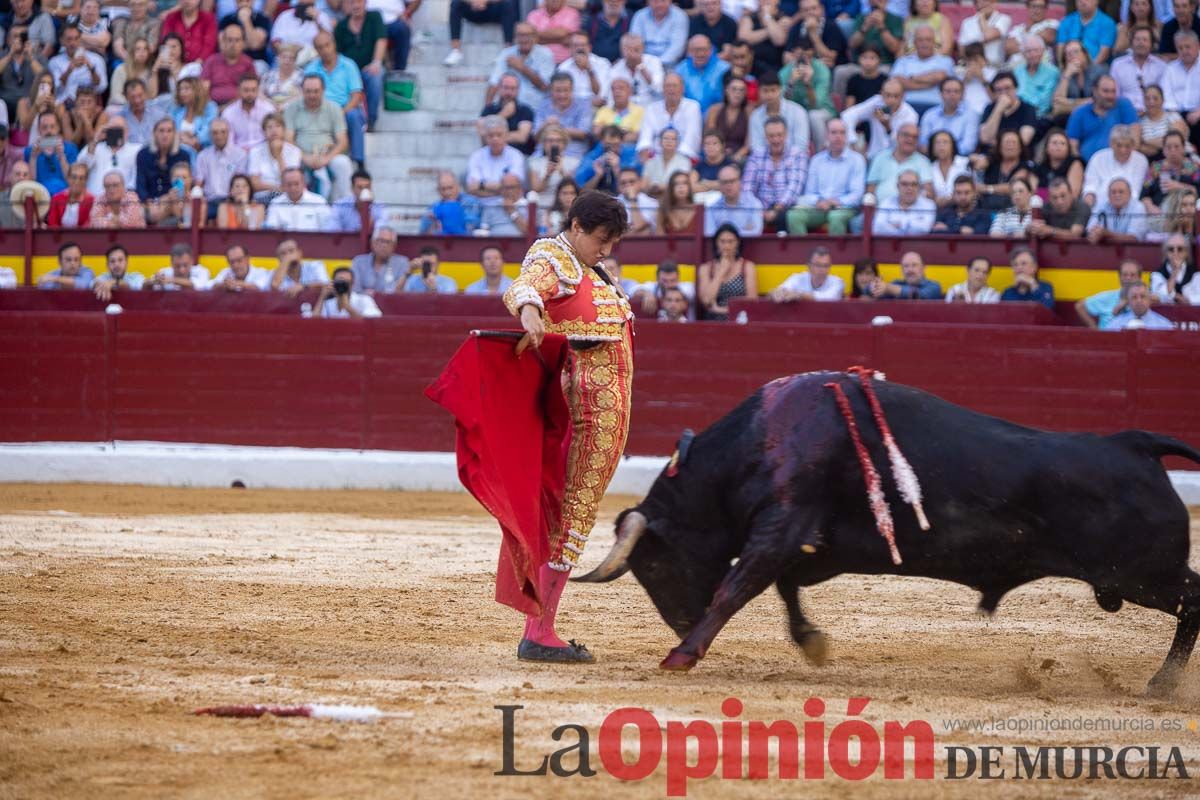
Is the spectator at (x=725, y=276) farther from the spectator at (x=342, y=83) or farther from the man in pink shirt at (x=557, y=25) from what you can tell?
the spectator at (x=342, y=83)

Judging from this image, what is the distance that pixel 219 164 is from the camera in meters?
11.5

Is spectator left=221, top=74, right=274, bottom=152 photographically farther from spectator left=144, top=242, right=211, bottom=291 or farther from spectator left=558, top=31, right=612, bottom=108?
spectator left=558, top=31, right=612, bottom=108

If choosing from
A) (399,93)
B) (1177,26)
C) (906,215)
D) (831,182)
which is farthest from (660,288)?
(1177,26)

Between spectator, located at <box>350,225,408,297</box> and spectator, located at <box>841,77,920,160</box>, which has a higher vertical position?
spectator, located at <box>841,77,920,160</box>

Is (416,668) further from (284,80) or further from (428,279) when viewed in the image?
(284,80)

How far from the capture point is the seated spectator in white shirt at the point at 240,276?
1039 cm

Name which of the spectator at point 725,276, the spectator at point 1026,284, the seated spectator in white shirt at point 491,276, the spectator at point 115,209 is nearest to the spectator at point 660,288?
the spectator at point 725,276

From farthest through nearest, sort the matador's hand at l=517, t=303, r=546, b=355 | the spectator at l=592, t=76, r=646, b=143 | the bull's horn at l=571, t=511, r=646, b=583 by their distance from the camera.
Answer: the spectator at l=592, t=76, r=646, b=143 < the bull's horn at l=571, t=511, r=646, b=583 < the matador's hand at l=517, t=303, r=546, b=355

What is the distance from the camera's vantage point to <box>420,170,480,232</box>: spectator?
10.6m

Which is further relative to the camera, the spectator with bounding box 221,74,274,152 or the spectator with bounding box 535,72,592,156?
the spectator with bounding box 221,74,274,152

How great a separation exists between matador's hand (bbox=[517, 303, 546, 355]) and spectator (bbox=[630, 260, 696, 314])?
568 centimetres

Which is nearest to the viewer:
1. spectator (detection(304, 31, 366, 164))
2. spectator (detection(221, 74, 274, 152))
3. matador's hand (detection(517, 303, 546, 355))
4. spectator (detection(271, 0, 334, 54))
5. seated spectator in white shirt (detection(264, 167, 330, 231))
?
matador's hand (detection(517, 303, 546, 355))

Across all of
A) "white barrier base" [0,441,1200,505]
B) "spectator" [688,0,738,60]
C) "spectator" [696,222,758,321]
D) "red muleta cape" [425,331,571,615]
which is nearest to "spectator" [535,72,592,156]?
"spectator" [688,0,738,60]

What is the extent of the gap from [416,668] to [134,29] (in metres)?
9.89
